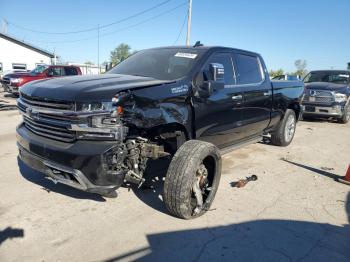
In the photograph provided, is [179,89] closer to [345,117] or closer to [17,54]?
[345,117]

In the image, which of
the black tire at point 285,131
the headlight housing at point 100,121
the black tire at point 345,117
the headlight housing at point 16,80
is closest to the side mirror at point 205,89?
the headlight housing at point 100,121

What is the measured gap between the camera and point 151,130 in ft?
11.8

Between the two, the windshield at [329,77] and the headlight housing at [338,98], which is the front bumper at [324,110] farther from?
the windshield at [329,77]

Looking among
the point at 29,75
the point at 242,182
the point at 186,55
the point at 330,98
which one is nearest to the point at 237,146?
the point at 242,182

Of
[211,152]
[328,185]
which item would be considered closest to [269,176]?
[328,185]

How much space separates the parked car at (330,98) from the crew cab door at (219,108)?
Result: 7.39 m

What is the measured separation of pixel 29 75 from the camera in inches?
682

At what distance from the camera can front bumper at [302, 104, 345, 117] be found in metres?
11.5

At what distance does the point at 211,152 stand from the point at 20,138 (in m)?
2.19

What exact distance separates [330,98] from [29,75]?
14.1m

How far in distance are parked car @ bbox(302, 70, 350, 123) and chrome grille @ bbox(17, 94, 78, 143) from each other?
10234 mm

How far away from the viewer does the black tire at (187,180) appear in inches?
137

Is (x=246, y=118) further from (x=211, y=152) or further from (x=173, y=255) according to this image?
(x=173, y=255)

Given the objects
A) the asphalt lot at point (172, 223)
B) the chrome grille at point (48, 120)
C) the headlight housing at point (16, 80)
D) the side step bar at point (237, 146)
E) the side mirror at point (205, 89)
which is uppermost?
the side mirror at point (205, 89)
